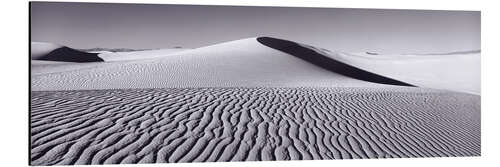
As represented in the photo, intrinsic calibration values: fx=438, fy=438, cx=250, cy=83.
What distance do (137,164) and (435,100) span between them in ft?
23.4

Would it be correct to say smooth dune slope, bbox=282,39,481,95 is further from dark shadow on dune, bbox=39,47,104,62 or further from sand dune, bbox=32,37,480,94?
dark shadow on dune, bbox=39,47,104,62

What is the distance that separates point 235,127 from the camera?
6.73 metres

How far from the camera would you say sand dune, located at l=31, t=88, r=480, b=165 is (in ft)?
19.3

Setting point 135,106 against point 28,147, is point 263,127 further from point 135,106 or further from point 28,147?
point 28,147

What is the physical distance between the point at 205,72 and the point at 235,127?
280 inches

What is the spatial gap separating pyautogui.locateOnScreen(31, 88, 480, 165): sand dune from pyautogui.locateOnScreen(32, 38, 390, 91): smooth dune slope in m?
1.38

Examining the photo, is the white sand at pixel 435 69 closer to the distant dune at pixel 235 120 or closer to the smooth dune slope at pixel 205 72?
the distant dune at pixel 235 120

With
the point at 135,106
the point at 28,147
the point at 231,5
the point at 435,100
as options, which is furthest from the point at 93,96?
the point at 435,100

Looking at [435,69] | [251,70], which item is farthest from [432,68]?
[251,70]

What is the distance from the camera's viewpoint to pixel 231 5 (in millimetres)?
7535

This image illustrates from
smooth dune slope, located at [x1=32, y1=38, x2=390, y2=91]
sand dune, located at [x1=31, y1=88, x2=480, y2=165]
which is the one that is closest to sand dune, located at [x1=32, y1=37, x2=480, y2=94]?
smooth dune slope, located at [x1=32, y1=38, x2=390, y2=91]

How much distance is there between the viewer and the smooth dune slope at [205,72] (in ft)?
34.5

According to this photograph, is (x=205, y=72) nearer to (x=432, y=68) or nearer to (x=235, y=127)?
(x=235, y=127)

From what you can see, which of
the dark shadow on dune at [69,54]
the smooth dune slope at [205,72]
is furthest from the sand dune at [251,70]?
the dark shadow on dune at [69,54]
